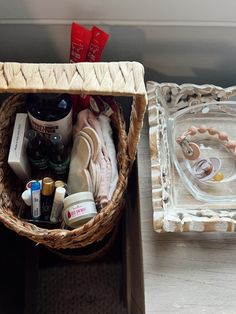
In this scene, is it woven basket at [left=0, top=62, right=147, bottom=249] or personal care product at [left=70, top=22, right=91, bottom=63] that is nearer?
woven basket at [left=0, top=62, right=147, bottom=249]

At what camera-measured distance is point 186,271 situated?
2.23 ft

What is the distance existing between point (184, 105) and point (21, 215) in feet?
1.14

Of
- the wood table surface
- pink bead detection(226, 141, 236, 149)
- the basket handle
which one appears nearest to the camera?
the basket handle

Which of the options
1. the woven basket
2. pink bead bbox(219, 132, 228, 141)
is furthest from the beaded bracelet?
the woven basket

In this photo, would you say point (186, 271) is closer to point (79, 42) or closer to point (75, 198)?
point (75, 198)

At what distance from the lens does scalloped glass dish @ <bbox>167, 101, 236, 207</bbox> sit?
75 cm

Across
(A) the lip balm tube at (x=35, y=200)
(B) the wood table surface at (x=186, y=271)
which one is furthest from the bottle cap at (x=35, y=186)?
(B) the wood table surface at (x=186, y=271)

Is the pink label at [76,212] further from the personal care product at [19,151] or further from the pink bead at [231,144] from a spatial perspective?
the pink bead at [231,144]

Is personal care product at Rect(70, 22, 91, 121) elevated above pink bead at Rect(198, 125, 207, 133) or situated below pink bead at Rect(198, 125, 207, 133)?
above

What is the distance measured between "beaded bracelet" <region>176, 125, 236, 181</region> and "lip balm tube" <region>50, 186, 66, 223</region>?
223 millimetres

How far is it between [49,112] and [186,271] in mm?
331

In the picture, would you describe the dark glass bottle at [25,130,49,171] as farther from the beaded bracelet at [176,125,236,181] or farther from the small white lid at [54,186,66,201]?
the beaded bracelet at [176,125,236,181]

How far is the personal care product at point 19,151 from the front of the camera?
0.73m

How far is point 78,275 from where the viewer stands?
1.05 meters
